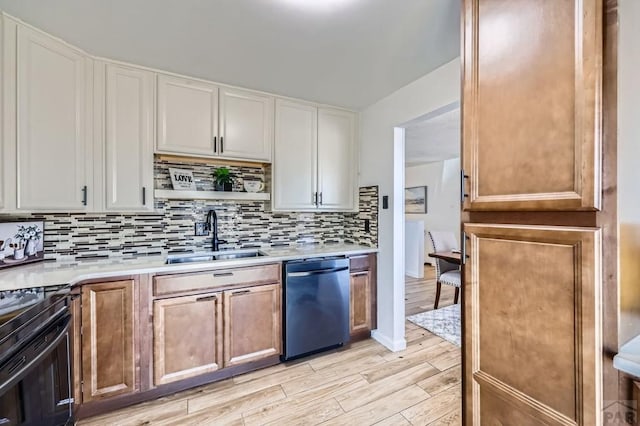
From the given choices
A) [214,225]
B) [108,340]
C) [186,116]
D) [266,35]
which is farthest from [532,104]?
[108,340]

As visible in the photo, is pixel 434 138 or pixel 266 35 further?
pixel 434 138

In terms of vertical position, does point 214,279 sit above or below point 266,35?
below

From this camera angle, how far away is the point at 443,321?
317 cm

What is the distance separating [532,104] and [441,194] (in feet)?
18.1

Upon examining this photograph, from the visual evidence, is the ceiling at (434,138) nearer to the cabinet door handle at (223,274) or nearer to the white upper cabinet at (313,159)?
the white upper cabinet at (313,159)

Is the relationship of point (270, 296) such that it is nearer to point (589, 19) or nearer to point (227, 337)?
point (227, 337)

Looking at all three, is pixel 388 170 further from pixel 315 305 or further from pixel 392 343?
pixel 392 343

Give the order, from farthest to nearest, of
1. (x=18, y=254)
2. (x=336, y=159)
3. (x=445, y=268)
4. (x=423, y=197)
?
1. (x=423, y=197)
2. (x=445, y=268)
3. (x=336, y=159)
4. (x=18, y=254)

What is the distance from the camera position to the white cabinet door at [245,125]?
7.65ft

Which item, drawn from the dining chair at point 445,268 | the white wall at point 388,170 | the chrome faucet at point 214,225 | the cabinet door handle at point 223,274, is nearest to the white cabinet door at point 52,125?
the chrome faucet at point 214,225

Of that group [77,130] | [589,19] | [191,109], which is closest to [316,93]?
[191,109]

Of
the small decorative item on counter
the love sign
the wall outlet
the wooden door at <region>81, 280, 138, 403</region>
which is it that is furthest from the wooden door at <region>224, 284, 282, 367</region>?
the small decorative item on counter

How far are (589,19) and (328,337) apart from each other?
242 cm

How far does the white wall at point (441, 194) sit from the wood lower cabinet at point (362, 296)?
358 cm
